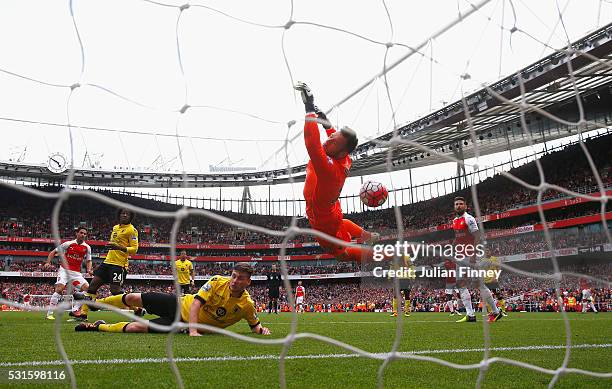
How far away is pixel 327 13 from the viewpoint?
4.60m

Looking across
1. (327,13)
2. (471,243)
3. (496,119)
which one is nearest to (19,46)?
(327,13)

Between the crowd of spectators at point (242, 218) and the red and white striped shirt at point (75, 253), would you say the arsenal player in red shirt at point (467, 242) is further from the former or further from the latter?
the crowd of spectators at point (242, 218)

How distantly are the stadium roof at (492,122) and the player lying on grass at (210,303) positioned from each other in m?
9.78

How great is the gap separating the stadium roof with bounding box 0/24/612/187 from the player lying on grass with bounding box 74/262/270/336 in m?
9.78

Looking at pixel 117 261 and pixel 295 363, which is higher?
pixel 117 261

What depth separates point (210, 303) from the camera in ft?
17.5

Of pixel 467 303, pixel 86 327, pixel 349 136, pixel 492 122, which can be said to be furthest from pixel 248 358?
pixel 492 122

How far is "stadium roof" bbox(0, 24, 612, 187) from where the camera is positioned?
17594 millimetres

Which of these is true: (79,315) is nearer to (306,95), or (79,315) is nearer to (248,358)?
(248,358)

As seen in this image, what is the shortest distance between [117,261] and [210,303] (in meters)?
3.20

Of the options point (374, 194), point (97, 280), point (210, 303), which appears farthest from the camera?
point (97, 280)

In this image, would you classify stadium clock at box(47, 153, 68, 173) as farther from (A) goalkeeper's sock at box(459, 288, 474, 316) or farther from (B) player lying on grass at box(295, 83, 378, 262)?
(A) goalkeeper's sock at box(459, 288, 474, 316)

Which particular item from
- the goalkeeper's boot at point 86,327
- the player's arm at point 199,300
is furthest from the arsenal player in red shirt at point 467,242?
the goalkeeper's boot at point 86,327

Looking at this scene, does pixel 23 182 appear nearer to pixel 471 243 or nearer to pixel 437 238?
pixel 437 238
